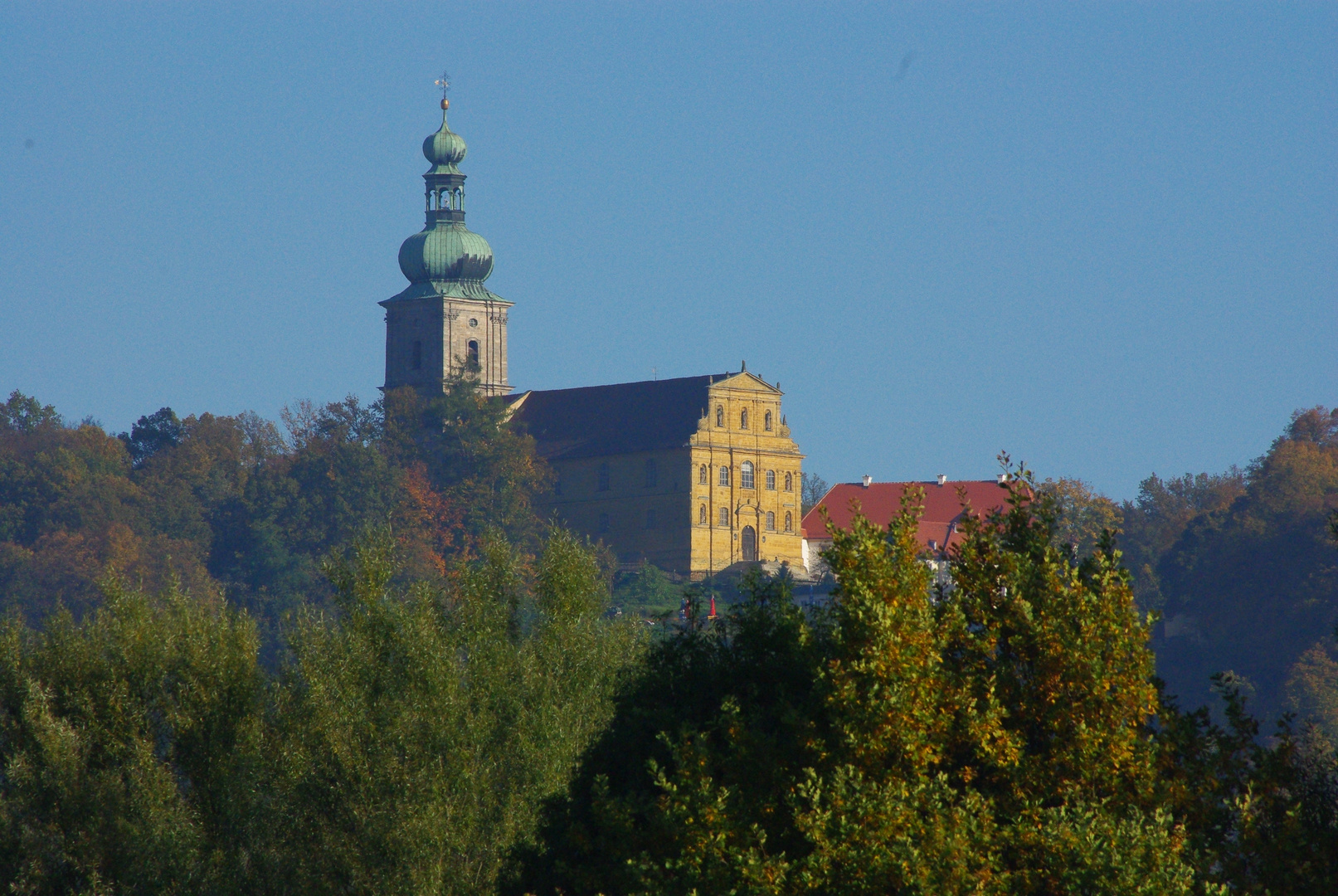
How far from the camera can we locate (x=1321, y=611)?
9256cm

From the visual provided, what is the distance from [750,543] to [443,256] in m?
28.0

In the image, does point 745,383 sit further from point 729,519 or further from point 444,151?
point 444,151

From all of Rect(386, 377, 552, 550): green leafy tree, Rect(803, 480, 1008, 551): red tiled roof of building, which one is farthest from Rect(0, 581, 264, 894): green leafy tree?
Rect(386, 377, 552, 550): green leafy tree

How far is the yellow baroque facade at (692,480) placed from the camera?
11350cm

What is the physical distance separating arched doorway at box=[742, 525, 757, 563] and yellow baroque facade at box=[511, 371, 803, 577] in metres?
0.06

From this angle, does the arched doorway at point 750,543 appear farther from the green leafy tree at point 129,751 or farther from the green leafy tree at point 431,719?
the green leafy tree at point 129,751

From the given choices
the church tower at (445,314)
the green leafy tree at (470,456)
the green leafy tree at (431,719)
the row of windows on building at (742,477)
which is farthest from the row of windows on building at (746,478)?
the green leafy tree at (431,719)

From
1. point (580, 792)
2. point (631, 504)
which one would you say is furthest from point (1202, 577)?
point (580, 792)

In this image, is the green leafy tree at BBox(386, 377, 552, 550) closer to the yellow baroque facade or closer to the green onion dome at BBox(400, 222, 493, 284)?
the yellow baroque facade

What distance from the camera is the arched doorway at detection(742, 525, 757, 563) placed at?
114 metres

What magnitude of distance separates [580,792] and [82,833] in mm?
10744

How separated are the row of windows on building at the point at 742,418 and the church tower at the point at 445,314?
1775 centimetres

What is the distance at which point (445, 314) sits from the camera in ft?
417

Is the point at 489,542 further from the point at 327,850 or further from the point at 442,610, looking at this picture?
the point at 327,850
